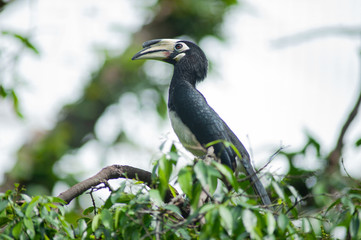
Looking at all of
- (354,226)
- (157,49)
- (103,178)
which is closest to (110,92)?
(157,49)

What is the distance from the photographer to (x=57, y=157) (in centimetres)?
995

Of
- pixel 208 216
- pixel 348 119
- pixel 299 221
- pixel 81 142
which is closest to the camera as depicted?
pixel 208 216

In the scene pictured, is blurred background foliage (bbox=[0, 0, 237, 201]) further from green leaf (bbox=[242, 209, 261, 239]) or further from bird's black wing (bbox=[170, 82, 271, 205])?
green leaf (bbox=[242, 209, 261, 239])

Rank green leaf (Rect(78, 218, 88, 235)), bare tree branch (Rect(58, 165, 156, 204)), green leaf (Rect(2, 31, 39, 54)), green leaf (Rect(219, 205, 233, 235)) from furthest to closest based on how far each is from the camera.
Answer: green leaf (Rect(2, 31, 39, 54)) < bare tree branch (Rect(58, 165, 156, 204)) < green leaf (Rect(78, 218, 88, 235)) < green leaf (Rect(219, 205, 233, 235))

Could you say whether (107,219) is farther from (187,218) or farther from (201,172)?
(201,172)

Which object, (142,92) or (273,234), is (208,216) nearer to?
(273,234)

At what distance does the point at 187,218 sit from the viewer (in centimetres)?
238

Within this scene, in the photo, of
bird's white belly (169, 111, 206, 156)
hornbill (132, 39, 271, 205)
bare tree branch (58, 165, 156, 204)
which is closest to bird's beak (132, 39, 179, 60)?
hornbill (132, 39, 271, 205)

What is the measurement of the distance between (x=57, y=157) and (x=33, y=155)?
1.49 feet

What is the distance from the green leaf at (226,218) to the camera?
2.20 m

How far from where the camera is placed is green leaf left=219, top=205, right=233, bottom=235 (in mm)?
2199

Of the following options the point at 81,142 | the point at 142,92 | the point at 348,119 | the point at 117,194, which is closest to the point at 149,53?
the point at 348,119

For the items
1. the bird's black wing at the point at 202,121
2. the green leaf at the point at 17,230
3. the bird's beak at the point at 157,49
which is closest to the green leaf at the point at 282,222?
the green leaf at the point at 17,230

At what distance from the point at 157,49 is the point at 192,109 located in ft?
3.24
